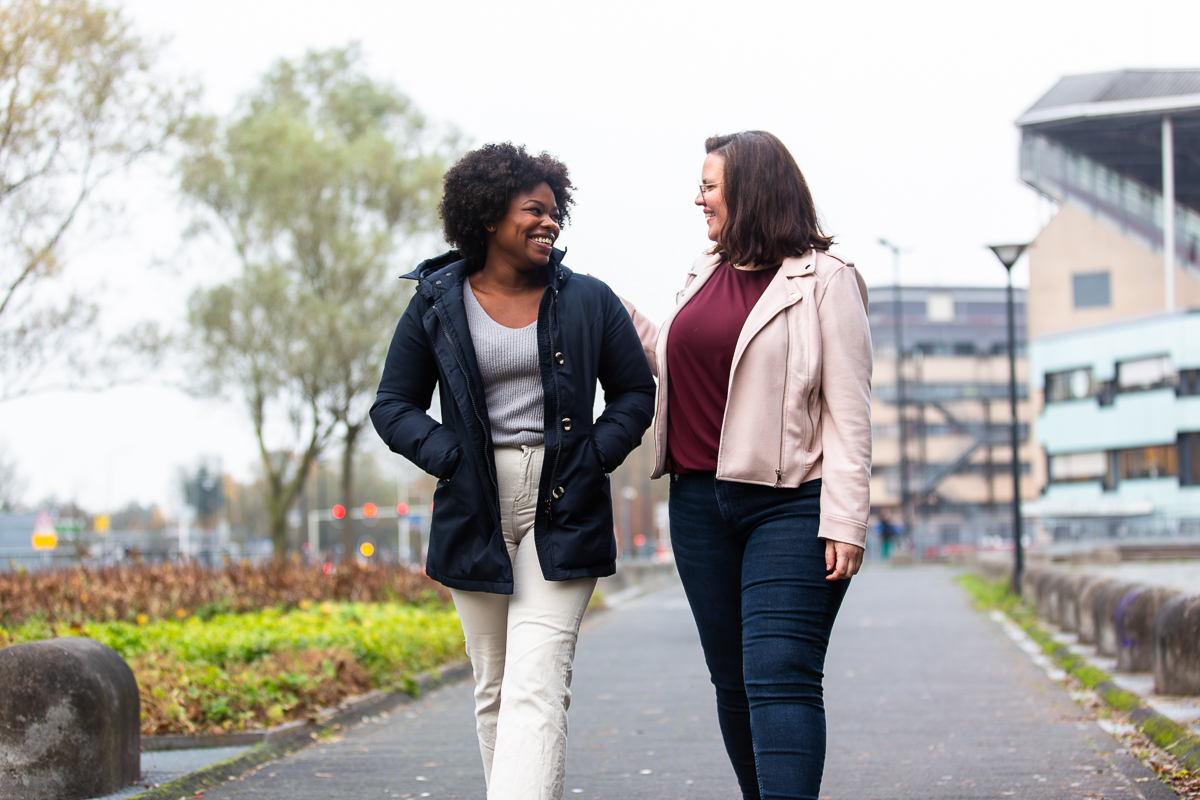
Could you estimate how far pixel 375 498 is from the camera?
337ft

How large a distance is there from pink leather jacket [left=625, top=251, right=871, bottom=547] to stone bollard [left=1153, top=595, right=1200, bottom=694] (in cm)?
453

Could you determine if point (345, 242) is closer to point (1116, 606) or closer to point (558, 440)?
point (1116, 606)

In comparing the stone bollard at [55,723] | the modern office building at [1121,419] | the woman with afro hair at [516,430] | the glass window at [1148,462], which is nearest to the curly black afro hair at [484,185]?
the woman with afro hair at [516,430]

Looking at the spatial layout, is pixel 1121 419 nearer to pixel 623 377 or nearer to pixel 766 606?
pixel 623 377

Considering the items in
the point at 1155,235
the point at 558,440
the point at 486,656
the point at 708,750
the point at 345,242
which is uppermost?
the point at 1155,235

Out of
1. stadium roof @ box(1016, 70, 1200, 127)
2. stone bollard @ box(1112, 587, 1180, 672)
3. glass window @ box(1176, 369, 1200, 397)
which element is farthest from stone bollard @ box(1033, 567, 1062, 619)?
stadium roof @ box(1016, 70, 1200, 127)

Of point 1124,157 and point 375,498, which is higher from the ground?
point 1124,157

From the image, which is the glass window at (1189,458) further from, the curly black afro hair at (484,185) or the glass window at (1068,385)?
the curly black afro hair at (484,185)

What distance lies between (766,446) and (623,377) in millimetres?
530

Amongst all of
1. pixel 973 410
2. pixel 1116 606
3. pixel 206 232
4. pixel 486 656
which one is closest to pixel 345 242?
pixel 206 232

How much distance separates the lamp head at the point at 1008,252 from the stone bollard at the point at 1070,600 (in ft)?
23.4

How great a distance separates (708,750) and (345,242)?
2408cm

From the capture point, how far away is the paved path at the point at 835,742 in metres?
5.83

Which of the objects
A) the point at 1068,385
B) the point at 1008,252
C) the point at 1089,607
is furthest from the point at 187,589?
the point at 1068,385
